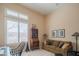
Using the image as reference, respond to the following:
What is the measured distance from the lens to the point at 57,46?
2.48 metres

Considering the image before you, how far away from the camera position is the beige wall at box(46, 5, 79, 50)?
7.99 ft

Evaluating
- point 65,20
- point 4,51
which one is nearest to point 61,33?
point 65,20

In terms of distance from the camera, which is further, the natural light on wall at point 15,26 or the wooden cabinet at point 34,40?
the wooden cabinet at point 34,40

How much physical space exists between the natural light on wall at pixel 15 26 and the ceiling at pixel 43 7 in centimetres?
25

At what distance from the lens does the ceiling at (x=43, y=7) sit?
2.48 meters

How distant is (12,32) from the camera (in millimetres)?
2451

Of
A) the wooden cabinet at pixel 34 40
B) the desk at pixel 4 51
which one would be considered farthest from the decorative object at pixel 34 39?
the desk at pixel 4 51

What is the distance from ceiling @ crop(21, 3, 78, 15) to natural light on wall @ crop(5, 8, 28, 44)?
252mm

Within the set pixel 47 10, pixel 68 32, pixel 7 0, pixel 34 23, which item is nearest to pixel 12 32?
pixel 34 23

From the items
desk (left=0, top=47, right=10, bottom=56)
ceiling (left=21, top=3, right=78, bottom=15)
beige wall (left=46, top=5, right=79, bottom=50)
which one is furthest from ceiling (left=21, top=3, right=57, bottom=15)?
desk (left=0, top=47, right=10, bottom=56)

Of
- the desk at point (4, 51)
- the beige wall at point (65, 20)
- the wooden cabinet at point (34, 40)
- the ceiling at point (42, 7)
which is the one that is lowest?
the desk at point (4, 51)

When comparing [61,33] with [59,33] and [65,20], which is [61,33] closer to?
[59,33]

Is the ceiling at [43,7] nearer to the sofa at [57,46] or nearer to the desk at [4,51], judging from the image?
the sofa at [57,46]

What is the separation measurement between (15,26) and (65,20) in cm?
109
